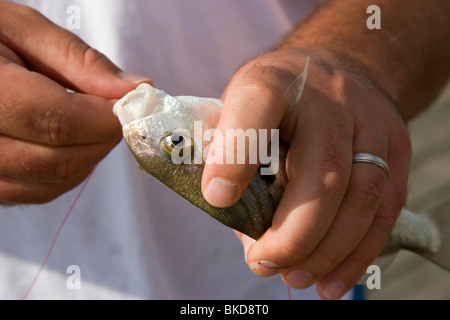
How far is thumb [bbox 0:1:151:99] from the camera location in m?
0.98

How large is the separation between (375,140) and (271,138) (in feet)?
0.72

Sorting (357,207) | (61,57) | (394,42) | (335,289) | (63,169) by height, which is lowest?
(335,289)

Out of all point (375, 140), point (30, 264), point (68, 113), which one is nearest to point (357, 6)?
point (375, 140)

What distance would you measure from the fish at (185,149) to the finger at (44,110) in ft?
0.32

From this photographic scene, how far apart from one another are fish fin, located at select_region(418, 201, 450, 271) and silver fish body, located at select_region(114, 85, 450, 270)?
0.62 metres

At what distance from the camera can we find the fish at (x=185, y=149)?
83cm

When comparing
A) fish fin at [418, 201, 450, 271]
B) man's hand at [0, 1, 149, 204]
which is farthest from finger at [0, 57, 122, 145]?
fish fin at [418, 201, 450, 271]

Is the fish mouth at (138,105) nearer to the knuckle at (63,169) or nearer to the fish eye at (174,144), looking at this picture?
the fish eye at (174,144)

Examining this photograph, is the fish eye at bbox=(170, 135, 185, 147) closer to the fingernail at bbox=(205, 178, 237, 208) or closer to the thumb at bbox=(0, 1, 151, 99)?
the fingernail at bbox=(205, 178, 237, 208)

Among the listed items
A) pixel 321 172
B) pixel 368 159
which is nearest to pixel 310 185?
pixel 321 172

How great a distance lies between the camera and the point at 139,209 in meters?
1.43

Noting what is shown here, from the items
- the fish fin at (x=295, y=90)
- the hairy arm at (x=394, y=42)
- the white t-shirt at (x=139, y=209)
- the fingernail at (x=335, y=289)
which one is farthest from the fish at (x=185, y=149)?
the white t-shirt at (x=139, y=209)

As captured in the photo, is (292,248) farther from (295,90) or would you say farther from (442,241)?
(442,241)

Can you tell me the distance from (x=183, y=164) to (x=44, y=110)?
285mm
